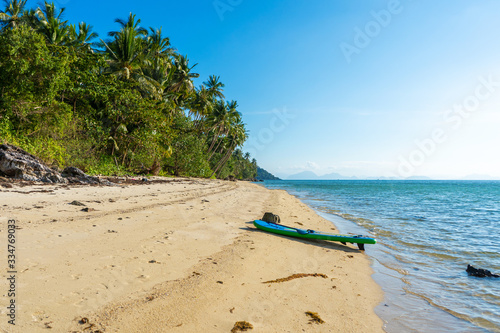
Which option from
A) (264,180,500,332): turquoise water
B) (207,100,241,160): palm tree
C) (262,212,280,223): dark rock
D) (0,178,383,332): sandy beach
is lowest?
(264,180,500,332): turquoise water

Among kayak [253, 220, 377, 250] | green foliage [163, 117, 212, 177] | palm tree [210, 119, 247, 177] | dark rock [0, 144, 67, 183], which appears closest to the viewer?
kayak [253, 220, 377, 250]

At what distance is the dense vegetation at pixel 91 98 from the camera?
14.6 metres

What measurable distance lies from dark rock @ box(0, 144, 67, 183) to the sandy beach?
521 centimetres

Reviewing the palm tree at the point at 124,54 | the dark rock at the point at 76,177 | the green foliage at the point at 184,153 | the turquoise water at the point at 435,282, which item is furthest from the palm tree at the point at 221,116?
the turquoise water at the point at 435,282

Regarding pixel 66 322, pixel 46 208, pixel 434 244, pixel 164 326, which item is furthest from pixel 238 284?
pixel 434 244

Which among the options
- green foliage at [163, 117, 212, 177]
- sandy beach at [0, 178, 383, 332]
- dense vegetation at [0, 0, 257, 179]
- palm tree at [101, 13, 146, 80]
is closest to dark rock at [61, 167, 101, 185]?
dense vegetation at [0, 0, 257, 179]

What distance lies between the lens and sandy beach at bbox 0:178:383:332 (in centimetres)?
254

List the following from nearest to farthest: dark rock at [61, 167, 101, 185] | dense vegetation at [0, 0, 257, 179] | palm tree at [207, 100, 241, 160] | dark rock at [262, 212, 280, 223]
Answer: dark rock at [262, 212, 280, 223], dark rock at [61, 167, 101, 185], dense vegetation at [0, 0, 257, 179], palm tree at [207, 100, 241, 160]

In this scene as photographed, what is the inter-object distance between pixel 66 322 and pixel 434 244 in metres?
9.32

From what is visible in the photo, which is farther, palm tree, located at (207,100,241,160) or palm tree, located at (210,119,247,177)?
palm tree, located at (210,119,247,177)

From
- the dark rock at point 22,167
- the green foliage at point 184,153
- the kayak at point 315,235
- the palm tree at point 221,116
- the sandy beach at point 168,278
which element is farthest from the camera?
the palm tree at point 221,116

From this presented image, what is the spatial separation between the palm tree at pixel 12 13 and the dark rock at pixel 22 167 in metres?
29.5

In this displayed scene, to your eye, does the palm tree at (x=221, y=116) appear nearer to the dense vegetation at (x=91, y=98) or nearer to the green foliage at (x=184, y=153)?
the dense vegetation at (x=91, y=98)

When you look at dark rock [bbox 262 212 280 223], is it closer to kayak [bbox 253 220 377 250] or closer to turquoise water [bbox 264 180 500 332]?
kayak [bbox 253 220 377 250]
